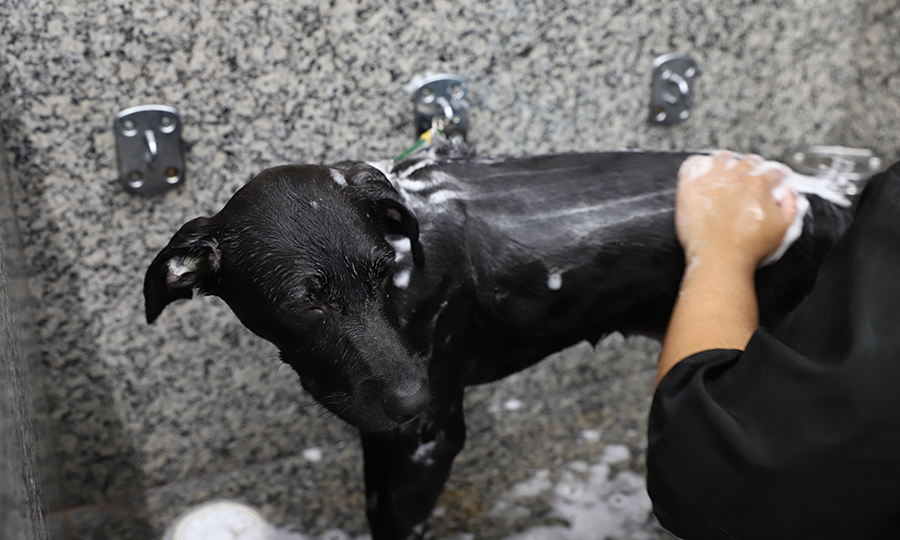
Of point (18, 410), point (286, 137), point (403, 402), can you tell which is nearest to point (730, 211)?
point (403, 402)

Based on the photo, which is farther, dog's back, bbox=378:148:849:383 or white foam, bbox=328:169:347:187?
dog's back, bbox=378:148:849:383

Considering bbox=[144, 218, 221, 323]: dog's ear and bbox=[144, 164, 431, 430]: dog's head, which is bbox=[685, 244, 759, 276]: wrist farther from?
bbox=[144, 218, 221, 323]: dog's ear

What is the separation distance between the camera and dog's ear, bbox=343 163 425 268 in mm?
921

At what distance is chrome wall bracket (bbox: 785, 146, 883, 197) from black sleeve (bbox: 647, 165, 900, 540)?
1089mm

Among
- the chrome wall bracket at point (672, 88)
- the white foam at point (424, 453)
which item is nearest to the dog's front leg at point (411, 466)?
the white foam at point (424, 453)

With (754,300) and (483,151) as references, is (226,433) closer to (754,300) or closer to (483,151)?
(483,151)

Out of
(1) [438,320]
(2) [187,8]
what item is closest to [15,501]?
(1) [438,320]

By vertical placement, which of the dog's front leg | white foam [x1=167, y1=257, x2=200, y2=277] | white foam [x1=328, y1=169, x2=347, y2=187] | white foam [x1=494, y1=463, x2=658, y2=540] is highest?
white foam [x1=328, y1=169, x2=347, y2=187]

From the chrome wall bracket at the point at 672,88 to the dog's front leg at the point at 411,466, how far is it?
0.87 meters

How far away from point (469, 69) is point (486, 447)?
833mm

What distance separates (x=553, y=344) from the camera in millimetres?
1189

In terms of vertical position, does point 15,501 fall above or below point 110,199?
below

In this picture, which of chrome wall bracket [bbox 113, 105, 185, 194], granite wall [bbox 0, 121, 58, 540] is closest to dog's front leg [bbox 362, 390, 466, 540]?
granite wall [bbox 0, 121, 58, 540]

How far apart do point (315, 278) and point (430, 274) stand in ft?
0.73
